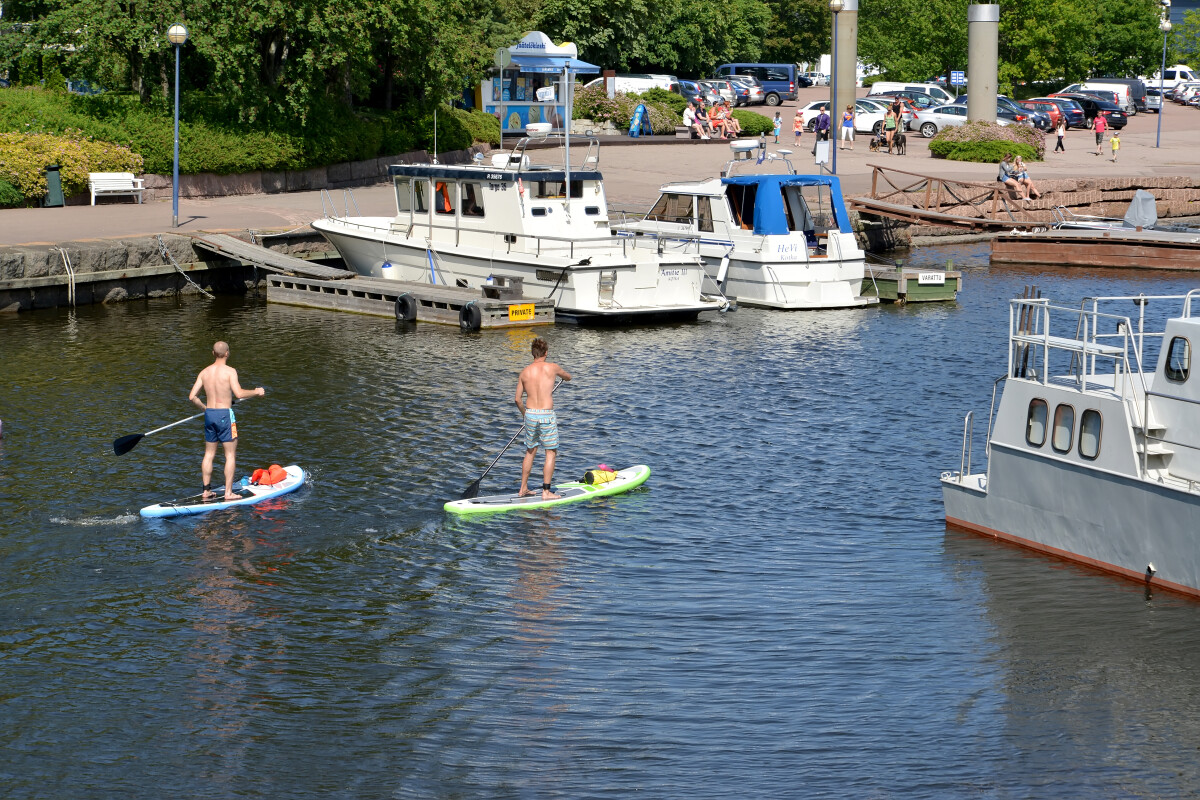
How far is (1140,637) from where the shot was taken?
12.7 m

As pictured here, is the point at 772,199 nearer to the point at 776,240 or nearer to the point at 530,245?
the point at 776,240

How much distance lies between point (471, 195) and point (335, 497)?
1506 centimetres

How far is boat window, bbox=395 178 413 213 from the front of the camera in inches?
1257

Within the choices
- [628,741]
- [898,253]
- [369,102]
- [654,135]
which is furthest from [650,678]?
[654,135]

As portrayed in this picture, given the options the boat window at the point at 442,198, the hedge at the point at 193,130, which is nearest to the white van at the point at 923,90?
the hedge at the point at 193,130

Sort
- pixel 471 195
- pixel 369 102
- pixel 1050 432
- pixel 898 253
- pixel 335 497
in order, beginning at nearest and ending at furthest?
pixel 1050 432 → pixel 335 497 → pixel 471 195 → pixel 898 253 → pixel 369 102

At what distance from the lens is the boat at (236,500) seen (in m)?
15.8

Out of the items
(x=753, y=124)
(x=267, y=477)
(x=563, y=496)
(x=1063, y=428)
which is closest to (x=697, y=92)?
(x=753, y=124)

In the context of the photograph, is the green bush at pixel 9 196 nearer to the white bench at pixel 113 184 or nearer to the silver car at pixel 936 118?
the white bench at pixel 113 184

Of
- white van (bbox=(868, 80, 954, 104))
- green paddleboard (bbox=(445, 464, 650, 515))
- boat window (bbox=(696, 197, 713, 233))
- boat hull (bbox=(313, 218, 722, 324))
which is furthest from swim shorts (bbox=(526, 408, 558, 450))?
white van (bbox=(868, 80, 954, 104))

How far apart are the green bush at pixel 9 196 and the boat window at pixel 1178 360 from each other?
2886 centimetres

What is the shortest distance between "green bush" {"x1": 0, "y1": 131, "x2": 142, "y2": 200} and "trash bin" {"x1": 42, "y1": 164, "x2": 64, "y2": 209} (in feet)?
0.46

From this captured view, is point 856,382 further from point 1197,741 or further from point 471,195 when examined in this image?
point 1197,741

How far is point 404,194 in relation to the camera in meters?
32.1
